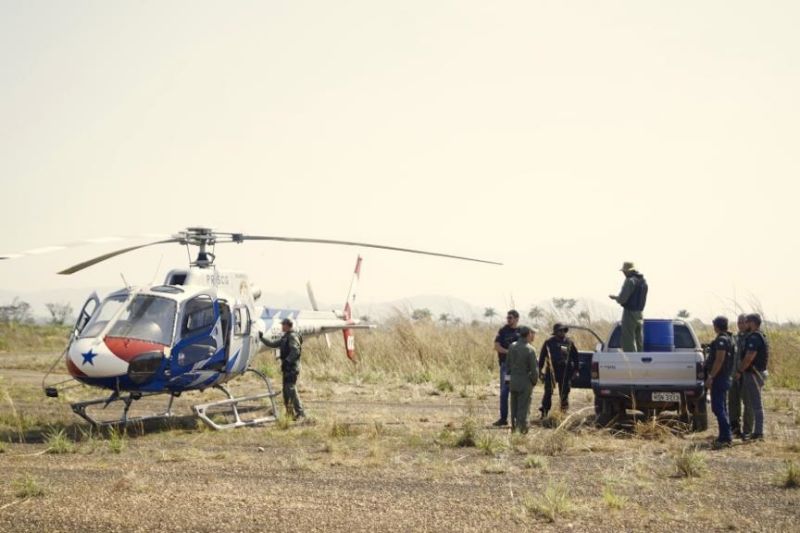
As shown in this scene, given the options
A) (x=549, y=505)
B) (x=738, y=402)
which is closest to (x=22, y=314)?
(x=738, y=402)

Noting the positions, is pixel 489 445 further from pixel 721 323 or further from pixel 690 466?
pixel 721 323

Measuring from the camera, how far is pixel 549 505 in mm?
7316

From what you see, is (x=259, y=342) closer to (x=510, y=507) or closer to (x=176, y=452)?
(x=176, y=452)

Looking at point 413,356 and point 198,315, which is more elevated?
point 198,315

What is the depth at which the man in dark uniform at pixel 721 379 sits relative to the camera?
1102 centimetres

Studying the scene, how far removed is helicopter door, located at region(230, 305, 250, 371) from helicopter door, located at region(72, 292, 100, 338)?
2143 mm

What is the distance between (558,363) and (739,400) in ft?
9.21

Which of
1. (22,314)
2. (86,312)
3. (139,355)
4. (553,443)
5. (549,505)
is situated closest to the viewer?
(549,505)

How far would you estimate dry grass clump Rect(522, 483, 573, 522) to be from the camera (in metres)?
7.19

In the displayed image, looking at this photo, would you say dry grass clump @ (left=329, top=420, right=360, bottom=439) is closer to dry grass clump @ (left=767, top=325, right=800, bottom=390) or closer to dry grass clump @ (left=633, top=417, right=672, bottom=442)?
dry grass clump @ (left=633, top=417, right=672, bottom=442)

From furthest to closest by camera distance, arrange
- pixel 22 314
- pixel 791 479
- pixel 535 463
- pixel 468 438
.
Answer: pixel 22 314
pixel 468 438
pixel 535 463
pixel 791 479

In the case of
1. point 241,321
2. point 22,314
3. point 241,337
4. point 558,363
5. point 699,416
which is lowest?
point 699,416

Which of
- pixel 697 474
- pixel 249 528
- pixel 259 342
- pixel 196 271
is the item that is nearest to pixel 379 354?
pixel 259 342

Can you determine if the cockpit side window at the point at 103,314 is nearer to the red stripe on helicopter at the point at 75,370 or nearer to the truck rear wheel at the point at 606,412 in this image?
the red stripe on helicopter at the point at 75,370
